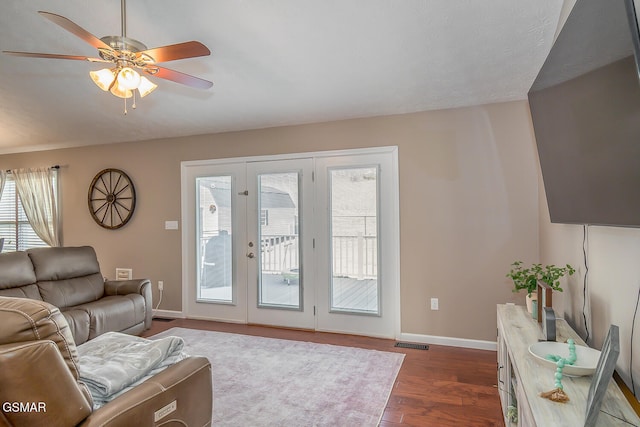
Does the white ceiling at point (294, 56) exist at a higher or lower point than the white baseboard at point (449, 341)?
higher

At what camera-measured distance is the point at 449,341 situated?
3467 mm

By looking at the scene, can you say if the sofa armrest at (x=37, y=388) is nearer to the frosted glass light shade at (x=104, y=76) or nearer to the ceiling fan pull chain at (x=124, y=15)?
the frosted glass light shade at (x=104, y=76)

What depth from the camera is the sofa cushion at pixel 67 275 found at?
344 centimetres

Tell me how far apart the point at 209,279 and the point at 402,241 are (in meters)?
2.49

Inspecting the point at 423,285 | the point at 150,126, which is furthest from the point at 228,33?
the point at 423,285

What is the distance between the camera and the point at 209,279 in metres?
4.51

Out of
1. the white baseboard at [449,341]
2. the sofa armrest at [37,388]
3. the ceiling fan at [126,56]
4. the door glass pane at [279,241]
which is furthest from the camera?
the door glass pane at [279,241]

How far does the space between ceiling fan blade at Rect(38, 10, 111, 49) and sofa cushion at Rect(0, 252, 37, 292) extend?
2.46 meters

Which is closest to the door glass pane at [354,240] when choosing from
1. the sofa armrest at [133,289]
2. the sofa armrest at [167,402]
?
the sofa armrest at [133,289]

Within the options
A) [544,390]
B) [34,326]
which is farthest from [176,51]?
[544,390]

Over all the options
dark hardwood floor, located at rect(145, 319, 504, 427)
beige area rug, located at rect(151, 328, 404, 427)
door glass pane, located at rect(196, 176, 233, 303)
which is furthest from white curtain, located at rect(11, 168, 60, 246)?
dark hardwood floor, located at rect(145, 319, 504, 427)

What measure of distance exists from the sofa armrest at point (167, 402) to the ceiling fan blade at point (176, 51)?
1.59 meters

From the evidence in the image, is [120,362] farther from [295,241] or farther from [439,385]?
[295,241]

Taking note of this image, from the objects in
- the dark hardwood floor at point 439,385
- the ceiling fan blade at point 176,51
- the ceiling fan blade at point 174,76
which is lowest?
the dark hardwood floor at point 439,385
